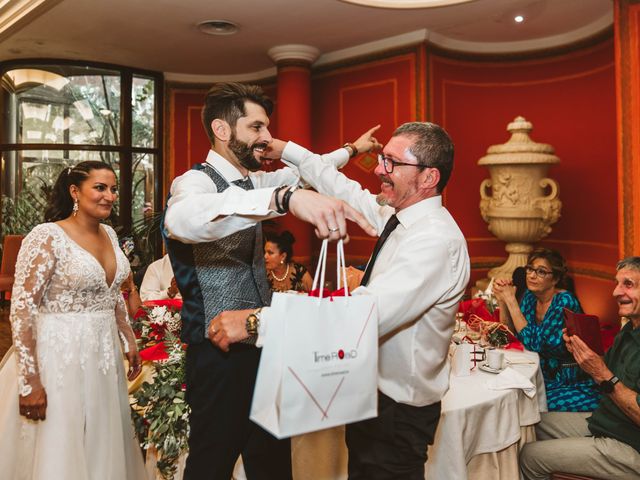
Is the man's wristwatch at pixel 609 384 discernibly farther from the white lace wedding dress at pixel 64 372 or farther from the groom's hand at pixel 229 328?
the white lace wedding dress at pixel 64 372

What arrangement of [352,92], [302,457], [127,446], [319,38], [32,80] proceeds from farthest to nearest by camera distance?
1. [32,80]
2. [352,92]
3. [319,38]
4. [127,446]
5. [302,457]

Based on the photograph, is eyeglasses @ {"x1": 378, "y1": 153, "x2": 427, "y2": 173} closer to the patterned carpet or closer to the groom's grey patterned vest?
the groom's grey patterned vest

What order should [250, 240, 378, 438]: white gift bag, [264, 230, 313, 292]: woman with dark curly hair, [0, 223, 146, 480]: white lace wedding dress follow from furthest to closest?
[264, 230, 313, 292]: woman with dark curly hair → [0, 223, 146, 480]: white lace wedding dress → [250, 240, 378, 438]: white gift bag

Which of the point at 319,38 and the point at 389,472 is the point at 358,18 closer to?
the point at 319,38

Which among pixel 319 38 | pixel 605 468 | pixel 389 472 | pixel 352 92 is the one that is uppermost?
pixel 319 38

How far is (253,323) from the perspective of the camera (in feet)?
4.25

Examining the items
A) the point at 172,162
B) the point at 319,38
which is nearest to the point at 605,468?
the point at 319,38

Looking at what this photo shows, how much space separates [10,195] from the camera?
24.5ft

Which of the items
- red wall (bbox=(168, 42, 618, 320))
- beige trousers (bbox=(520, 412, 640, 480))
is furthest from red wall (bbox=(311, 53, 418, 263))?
beige trousers (bbox=(520, 412, 640, 480))

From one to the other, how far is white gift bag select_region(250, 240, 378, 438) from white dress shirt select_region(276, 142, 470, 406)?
154mm

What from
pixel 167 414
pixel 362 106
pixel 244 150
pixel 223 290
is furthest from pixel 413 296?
pixel 362 106

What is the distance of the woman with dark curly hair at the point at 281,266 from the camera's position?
4.11 meters

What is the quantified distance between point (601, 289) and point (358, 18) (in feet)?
11.0

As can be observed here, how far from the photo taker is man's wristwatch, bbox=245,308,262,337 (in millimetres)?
1292
